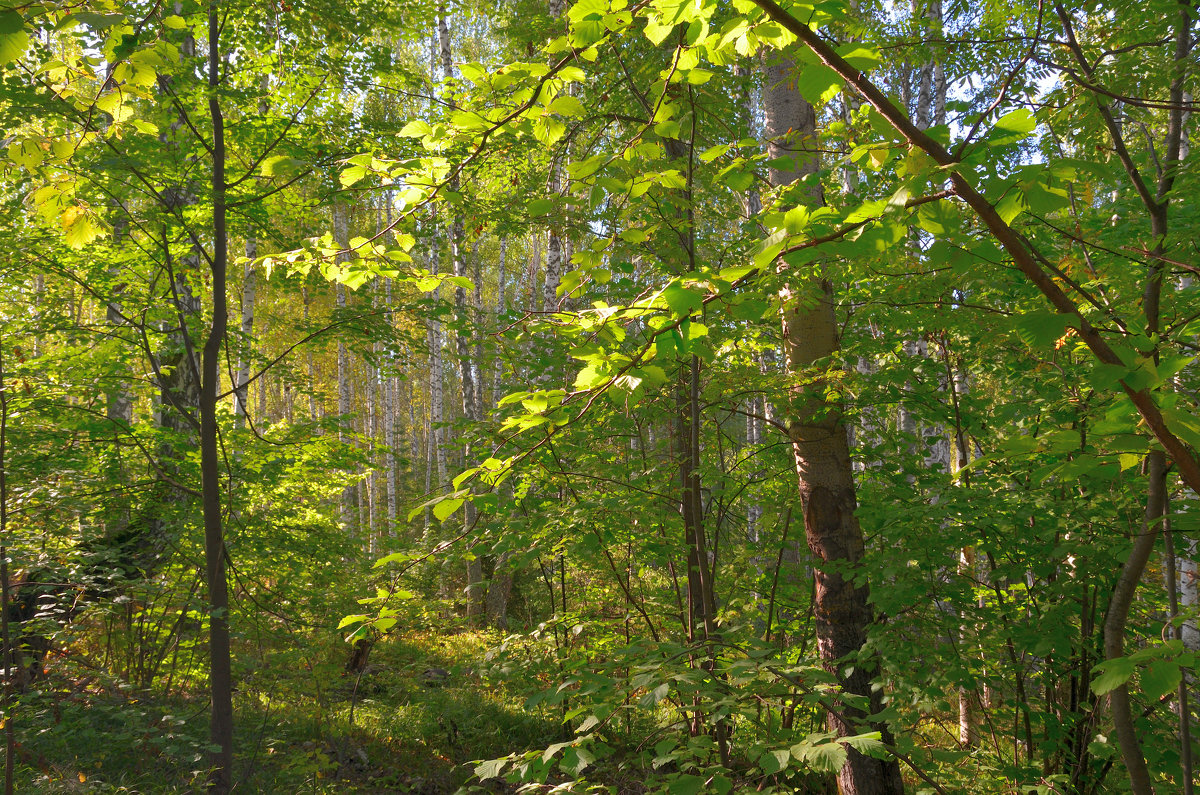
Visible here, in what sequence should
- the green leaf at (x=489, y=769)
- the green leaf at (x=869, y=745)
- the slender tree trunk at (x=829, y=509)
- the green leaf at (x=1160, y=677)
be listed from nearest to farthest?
the green leaf at (x=1160, y=677)
the green leaf at (x=869, y=745)
the green leaf at (x=489, y=769)
the slender tree trunk at (x=829, y=509)

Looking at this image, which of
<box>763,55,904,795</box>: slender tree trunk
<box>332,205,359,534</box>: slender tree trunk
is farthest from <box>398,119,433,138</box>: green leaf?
<box>332,205,359,534</box>: slender tree trunk

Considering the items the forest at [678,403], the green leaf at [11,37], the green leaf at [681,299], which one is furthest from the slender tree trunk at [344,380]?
the green leaf at [681,299]

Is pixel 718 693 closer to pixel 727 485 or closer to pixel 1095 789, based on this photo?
pixel 727 485

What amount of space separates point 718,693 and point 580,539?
1.48 m

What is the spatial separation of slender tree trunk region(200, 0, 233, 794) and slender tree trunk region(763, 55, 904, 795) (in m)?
2.69

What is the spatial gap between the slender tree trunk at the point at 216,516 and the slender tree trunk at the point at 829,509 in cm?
269

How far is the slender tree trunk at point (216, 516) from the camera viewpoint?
9.63ft

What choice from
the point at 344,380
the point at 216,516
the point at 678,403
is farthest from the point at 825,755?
the point at 344,380

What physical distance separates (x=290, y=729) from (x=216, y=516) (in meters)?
3.50

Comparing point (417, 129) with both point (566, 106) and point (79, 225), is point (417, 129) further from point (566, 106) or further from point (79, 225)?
point (79, 225)

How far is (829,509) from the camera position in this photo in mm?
2941

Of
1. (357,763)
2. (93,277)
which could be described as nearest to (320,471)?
(93,277)

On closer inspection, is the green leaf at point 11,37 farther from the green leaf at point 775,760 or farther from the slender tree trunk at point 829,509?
the slender tree trunk at point 829,509

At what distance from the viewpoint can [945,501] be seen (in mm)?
2553
